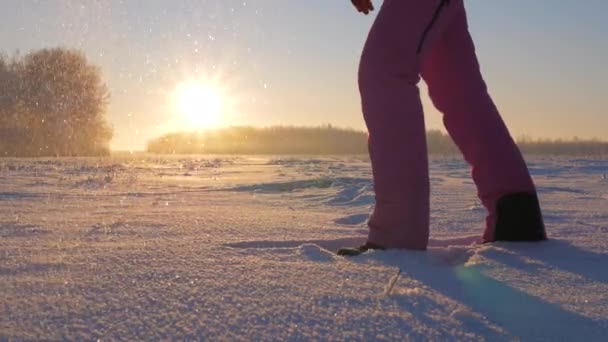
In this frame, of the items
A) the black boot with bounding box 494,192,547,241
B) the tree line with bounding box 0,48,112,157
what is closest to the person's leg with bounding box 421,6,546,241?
the black boot with bounding box 494,192,547,241

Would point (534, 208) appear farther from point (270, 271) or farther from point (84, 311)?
point (84, 311)

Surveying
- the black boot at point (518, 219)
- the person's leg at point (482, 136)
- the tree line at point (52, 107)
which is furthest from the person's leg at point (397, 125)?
the tree line at point (52, 107)

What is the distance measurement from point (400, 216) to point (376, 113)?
243 millimetres

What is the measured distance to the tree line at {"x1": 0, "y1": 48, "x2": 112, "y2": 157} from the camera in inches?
547

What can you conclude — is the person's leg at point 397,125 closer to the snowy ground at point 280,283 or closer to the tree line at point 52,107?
the snowy ground at point 280,283

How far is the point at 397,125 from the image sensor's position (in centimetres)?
142

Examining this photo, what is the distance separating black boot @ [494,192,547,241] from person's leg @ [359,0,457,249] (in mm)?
270

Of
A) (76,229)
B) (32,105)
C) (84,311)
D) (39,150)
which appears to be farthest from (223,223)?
(32,105)

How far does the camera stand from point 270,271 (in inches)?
44.0

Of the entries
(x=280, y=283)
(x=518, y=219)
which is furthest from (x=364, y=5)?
(x=280, y=283)

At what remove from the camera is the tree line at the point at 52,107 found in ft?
45.6

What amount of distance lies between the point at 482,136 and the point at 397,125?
1.10 feet

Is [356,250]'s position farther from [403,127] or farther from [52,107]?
[52,107]

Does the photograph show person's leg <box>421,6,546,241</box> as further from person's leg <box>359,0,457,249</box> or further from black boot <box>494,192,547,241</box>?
person's leg <box>359,0,457,249</box>
